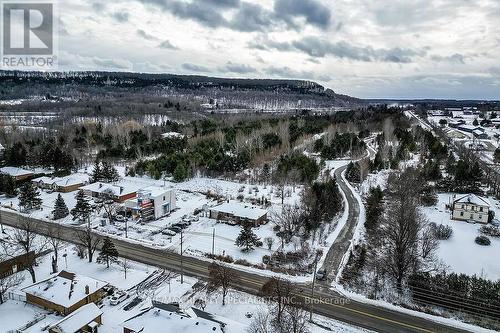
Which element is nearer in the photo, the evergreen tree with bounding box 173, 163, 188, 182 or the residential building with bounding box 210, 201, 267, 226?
the residential building with bounding box 210, 201, 267, 226

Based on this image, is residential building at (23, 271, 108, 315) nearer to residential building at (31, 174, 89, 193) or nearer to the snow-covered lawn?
the snow-covered lawn

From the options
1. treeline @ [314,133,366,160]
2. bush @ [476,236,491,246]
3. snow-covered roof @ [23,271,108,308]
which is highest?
treeline @ [314,133,366,160]

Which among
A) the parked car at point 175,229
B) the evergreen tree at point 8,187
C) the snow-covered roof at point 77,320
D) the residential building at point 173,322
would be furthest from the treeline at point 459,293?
the evergreen tree at point 8,187

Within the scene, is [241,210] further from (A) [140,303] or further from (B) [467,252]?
(B) [467,252]

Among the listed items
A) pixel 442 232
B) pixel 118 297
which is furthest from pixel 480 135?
pixel 118 297

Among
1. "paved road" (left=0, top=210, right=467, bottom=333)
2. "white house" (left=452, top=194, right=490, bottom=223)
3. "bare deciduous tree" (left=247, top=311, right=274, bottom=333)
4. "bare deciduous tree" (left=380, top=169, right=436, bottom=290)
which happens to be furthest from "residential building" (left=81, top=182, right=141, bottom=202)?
"white house" (left=452, top=194, right=490, bottom=223)

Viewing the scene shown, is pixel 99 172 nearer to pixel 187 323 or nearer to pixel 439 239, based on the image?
pixel 187 323

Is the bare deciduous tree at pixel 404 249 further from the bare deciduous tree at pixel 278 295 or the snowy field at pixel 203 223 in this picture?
the bare deciduous tree at pixel 278 295
